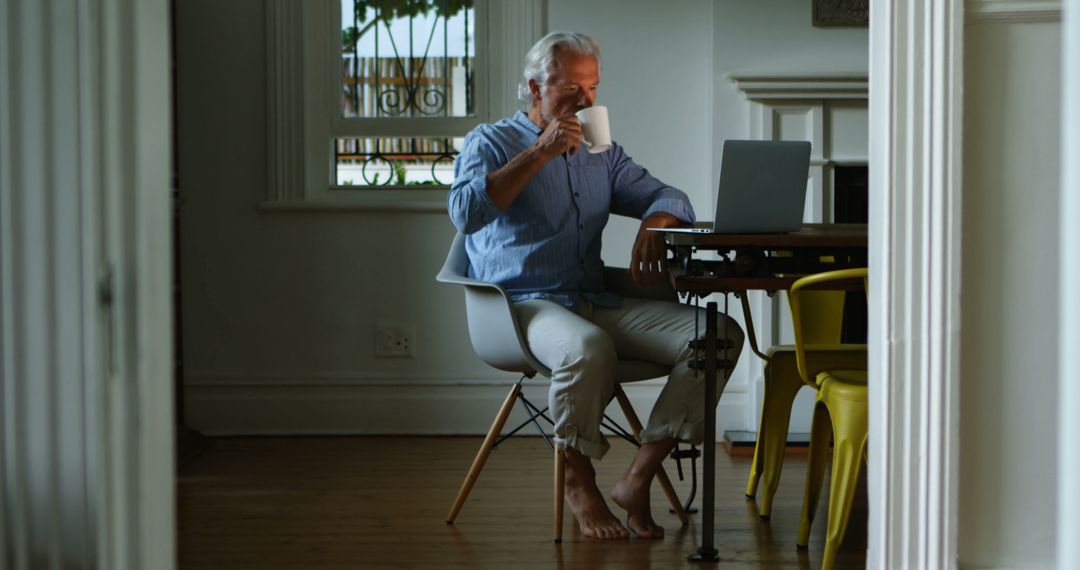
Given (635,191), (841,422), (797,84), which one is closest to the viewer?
(841,422)

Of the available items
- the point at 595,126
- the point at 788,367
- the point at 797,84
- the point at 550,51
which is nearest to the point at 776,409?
the point at 788,367

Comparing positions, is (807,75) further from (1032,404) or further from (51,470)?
(51,470)

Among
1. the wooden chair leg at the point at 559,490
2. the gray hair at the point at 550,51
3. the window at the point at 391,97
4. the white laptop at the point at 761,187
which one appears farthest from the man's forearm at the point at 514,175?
the window at the point at 391,97

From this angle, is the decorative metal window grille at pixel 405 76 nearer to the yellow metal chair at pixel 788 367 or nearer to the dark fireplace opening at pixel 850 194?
the dark fireplace opening at pixel 850 194

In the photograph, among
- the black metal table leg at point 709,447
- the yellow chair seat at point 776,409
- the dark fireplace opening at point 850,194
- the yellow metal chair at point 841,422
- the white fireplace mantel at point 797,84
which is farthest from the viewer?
the dark fireplace opening at point 850,194

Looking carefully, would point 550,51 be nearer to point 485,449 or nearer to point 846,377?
point 485,449

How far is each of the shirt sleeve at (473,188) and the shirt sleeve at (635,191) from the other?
0.37 meters

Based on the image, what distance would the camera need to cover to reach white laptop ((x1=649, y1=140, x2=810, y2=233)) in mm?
2445

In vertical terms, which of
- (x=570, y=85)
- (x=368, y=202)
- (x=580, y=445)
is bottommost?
(x=580, y=445)

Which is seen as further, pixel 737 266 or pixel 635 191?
pixel 635 191

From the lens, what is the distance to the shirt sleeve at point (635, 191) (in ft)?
10.2

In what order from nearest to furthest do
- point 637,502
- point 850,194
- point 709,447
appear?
point 709,447 → point 637,502 → point 850,194

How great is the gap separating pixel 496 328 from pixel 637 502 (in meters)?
0.51

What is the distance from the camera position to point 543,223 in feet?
9.95
